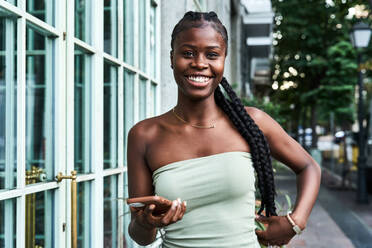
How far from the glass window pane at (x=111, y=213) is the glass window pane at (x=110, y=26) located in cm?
84

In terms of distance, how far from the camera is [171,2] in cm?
457

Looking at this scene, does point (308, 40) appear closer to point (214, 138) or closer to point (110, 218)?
point (110, 218)

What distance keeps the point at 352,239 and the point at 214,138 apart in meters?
5.97

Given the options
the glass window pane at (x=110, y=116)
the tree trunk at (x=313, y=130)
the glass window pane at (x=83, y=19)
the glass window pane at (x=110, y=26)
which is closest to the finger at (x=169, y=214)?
the glass window pane at (x=83, y=19)

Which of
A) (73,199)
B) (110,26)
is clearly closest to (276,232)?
(73,199)

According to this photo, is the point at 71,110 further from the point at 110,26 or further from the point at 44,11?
the point at 110,26

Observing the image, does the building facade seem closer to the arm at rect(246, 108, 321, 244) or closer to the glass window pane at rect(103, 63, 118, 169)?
the glass window pane at rect(103, 63, 118, 169)

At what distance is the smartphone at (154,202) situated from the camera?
4.50 ft

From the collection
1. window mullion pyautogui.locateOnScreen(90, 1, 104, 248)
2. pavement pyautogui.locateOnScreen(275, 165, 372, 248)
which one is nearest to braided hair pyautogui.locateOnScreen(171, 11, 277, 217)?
window mullion pyautogui.locateOnScreen(90, 1, 104, 248)

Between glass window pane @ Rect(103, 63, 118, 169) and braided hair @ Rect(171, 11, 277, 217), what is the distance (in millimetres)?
1413

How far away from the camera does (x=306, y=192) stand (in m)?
1.75

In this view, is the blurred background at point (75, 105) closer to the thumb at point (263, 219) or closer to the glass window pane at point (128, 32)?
the glass window pane at point (128, 32)

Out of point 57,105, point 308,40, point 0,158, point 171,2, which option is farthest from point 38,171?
point 308,40

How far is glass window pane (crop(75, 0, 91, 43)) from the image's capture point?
268 cm
